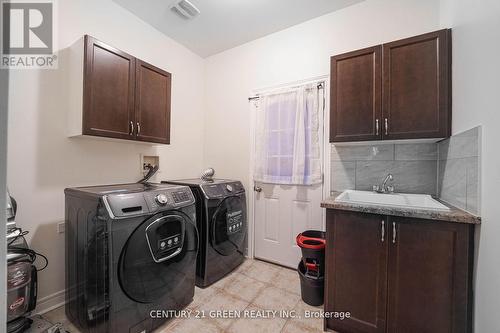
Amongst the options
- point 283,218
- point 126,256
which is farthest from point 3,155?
point 283,218

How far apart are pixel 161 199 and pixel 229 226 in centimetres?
90

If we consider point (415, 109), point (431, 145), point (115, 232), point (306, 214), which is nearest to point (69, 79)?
point (115, 232)

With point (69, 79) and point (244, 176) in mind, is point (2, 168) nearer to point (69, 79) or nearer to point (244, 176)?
point (69, 79)

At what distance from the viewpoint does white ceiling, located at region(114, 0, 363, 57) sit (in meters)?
2.04

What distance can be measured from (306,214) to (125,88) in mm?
2102

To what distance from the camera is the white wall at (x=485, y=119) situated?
913 mm

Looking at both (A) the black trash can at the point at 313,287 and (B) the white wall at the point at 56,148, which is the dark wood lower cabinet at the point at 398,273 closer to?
(A) the black trash can at the point at 313,287

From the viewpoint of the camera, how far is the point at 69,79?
1720mm

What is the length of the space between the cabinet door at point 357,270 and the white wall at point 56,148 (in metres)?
2.01

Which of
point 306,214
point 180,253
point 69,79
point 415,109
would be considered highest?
point 69,79

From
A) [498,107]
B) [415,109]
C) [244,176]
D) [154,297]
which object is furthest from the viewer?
[244,176]

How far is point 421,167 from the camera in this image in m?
1.77

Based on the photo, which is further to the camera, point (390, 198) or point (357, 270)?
point (390, 198)

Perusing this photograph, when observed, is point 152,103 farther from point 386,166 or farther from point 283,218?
point 386,166
